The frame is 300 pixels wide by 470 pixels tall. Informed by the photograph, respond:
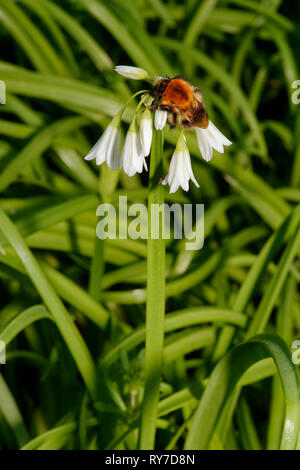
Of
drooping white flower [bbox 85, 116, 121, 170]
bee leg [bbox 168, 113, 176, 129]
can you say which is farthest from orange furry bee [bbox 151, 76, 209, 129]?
drooping white flower [bbox 85, 116, 121, 170]

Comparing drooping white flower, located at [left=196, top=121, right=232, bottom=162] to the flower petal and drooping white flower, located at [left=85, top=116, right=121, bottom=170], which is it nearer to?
the flower petal

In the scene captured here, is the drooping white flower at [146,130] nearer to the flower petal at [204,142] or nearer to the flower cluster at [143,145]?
the flower cluster at [143,145]

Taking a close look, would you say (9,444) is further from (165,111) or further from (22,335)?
(165,111)

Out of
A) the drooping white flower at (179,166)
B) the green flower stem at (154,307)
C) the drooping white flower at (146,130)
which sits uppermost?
the drooping white flower at (146,130)

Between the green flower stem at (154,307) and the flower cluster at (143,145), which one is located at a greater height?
the flower cluster at (143,145)

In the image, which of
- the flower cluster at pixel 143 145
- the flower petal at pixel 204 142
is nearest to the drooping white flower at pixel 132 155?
the flower cluster at pixel 143 145

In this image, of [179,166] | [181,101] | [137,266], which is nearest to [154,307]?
[179,166]

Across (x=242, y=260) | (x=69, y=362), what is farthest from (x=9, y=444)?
(x=242, y=260)
